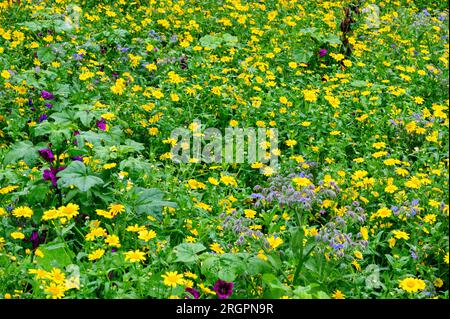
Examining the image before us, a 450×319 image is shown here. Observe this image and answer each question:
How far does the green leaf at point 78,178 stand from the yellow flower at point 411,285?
151cm

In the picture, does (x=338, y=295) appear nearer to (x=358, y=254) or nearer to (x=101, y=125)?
(x=358, y=254)

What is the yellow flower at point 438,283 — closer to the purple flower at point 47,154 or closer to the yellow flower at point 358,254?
the yellow flower at point 358,254

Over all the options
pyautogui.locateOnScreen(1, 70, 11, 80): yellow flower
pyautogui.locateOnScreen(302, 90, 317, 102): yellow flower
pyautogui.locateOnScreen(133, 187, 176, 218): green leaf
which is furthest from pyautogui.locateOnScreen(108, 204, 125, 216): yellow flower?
pyautogui.locateOnScreen(302, 90, 317, 102): yellow flower

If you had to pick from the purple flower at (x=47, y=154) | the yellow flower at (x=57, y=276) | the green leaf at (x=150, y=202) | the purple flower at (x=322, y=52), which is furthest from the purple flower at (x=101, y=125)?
the purple flower at (x=322, y=52)

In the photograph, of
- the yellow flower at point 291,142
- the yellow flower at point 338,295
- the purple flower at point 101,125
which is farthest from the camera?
the yellow flower at point 291,142

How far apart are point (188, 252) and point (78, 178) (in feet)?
2.26

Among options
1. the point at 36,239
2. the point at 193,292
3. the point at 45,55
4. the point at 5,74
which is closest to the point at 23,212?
the point at 36,239

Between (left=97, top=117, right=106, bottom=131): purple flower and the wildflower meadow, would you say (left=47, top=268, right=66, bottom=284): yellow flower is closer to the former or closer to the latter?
the wildflower meadow

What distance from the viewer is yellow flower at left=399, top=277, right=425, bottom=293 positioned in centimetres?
271

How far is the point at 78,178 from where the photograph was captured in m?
3.06

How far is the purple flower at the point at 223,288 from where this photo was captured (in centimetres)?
263

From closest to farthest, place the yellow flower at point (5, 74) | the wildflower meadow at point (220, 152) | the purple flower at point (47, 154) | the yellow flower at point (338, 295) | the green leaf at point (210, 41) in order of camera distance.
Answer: the yellow flower at point (338, 295) → the wildflower meadow at point (220, 152) → the purple flower at point (47, 154) → the yellow flower at point (5, 74) → the green leaf at point (210, 41)

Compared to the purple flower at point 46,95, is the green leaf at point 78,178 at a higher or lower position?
lower

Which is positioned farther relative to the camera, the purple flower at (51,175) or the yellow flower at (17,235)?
the purple flower at (51,175)
